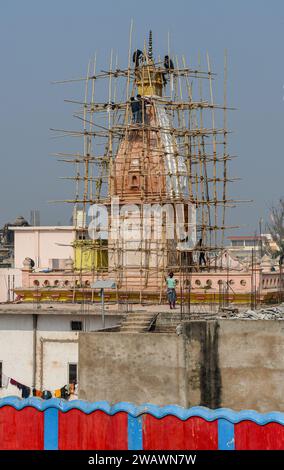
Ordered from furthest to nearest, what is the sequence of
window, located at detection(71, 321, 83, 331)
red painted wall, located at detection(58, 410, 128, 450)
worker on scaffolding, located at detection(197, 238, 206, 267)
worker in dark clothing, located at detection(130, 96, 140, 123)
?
worker on scaffolding, located at detection(197, 238, 206, 267) < worker in dark clothing, located at detection(130, 96, 140, 123) < window, located at detection(71, 321, 83, 331) < red painted wall, located at detection(58, 410, 128, 450)

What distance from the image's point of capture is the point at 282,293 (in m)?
42.9

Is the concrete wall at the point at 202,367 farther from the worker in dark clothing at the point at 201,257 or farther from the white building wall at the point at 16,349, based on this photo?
the worker in dark clothing at the point at 201,257

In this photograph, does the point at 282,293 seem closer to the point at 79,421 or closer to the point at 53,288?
the point at 53,288

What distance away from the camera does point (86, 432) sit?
984 inches

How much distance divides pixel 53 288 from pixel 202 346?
1724cm

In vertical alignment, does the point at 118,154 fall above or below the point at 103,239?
above

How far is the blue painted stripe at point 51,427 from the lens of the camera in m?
25.1

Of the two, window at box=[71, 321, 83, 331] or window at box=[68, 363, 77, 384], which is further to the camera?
window at box=[71, 321, 83, 331]

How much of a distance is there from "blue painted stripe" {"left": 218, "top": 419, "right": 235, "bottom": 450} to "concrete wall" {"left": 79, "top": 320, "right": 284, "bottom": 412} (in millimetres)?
4929

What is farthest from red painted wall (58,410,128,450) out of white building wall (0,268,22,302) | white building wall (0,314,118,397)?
white building wall (0,268,22,302)

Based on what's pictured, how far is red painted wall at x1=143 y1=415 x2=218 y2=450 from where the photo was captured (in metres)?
24.0

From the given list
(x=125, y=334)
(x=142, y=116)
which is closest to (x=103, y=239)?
(x=142, y=116)

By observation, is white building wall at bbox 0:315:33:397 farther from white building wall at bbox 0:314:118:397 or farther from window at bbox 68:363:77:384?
window at bbox 68:363:77:384
